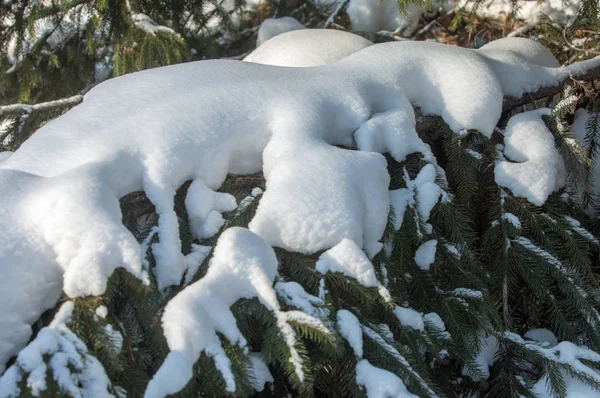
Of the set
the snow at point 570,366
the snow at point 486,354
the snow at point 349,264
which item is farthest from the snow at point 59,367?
the snow at point 570,366

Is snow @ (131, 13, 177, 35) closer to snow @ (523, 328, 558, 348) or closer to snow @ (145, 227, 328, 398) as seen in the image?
snow @ (145, 227, 328, 398)

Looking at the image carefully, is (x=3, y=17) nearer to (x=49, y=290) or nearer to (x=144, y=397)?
(x=49, y=290)

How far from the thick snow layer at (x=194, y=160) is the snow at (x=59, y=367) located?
0.10 meters

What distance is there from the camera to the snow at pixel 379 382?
1.13 metres

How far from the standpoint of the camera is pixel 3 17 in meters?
2.96

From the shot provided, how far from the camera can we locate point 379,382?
1.15 meters

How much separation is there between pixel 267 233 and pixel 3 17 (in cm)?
248

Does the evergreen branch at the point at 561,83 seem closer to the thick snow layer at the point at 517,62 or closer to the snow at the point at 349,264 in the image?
the thick snow layer at the point at 517,62

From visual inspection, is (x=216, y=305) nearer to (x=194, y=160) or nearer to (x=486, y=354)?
(x=194, y=160)

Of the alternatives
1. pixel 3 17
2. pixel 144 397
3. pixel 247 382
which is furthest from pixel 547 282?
pixel 3 17

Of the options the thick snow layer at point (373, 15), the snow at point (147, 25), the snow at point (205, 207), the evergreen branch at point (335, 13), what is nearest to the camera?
the snow at point (205, 207)

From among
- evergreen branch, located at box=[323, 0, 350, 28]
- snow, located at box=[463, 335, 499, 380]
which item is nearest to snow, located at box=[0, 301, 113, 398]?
snow, located at box=[463, 335, 499, 380]

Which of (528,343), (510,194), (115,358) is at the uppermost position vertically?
→ (115,358)

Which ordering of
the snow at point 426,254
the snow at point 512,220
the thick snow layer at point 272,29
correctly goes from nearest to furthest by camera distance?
1. the snow at point 426,254
2. the snow at point 512,220
3. the thick snow layer at point 272,29
